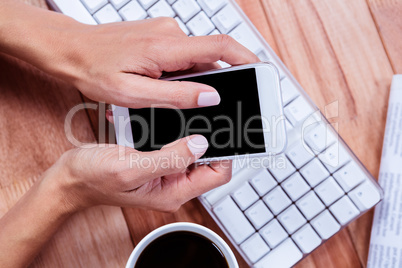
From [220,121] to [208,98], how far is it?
0.04m

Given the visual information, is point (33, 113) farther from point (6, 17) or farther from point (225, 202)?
point (225, 202)

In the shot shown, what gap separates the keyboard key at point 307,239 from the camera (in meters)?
0.51

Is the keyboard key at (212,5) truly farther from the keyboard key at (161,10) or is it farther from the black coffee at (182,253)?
the black coffee at (182,253)

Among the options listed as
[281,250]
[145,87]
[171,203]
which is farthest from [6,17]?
[281,250]

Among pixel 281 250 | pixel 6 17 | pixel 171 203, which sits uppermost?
pixel 6 17

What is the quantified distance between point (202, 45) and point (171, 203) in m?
0.21

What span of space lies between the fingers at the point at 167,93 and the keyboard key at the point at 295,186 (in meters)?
0.16

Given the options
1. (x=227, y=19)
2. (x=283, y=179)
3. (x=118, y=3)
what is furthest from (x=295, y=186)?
(x=118, y=3)

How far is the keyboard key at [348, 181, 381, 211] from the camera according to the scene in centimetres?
51

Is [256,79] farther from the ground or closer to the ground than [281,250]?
farther from the ground

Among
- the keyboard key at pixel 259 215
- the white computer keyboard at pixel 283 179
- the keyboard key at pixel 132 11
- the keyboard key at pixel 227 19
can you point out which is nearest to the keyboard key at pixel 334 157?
the white computer keyboard at pixel 283 179

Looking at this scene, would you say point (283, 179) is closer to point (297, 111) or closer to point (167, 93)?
point (297, 111)

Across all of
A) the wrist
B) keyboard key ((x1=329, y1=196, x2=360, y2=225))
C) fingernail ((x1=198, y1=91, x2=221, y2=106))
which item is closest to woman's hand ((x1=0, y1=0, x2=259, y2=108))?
fingernail ((x1=198, y1=91, x2=221, y2=106))

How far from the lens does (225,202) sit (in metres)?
0.52
